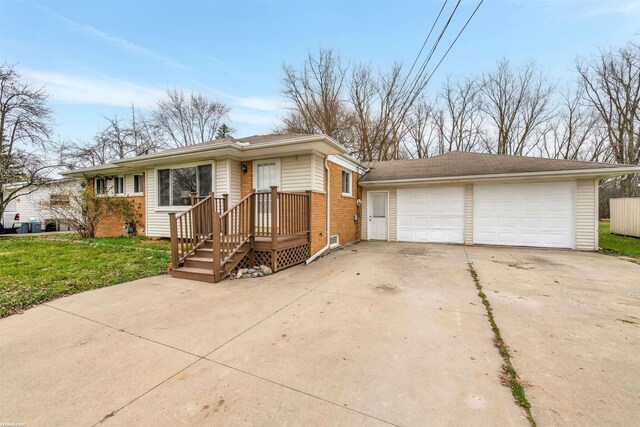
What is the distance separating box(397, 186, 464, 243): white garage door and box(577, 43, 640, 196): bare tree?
17412 mm

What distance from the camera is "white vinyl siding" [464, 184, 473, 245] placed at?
31.6 ft

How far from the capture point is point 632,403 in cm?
188

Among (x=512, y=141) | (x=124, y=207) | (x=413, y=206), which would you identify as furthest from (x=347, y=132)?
(x=124, y=207)

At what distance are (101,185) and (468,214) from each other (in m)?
15.5

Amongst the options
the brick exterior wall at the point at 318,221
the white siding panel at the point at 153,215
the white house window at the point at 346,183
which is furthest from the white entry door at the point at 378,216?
the white siding panel at the point at 153,215

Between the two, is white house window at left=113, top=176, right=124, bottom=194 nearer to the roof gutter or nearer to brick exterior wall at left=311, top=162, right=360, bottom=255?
brick exterior wall at left=311, top=162, right=360, bottom=255

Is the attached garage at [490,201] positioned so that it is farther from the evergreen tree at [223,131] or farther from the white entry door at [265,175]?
the evergreen tree at [223,131]

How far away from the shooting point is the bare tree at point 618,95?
17141 millimetres

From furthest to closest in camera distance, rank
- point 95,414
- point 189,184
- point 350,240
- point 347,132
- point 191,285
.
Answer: point 347,132 < point 350,240 < point 189,184 < point 191,285 < point 95,414

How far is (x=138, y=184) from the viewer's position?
34.8 ft

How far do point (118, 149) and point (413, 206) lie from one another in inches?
869

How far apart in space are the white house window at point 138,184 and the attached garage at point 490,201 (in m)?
8.95

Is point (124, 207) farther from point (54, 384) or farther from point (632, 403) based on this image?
point (632, 403)

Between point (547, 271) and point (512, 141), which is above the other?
point (512, 141)
